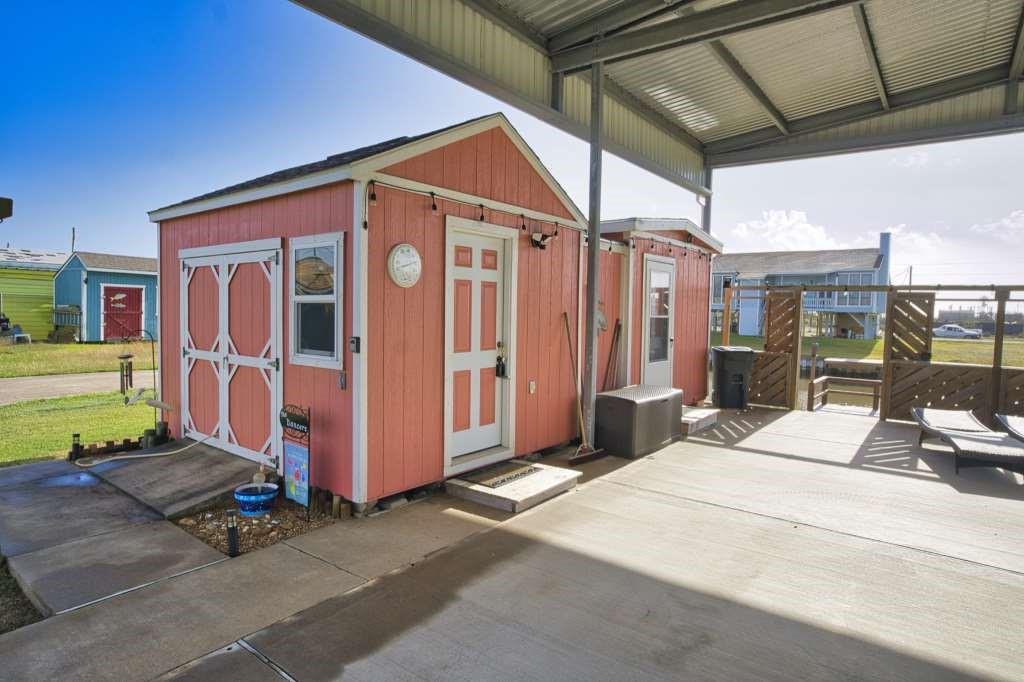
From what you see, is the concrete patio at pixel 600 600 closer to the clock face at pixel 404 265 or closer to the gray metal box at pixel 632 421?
the gray metal box at pixel 632 421

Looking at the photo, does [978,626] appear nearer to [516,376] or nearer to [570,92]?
[516,376]

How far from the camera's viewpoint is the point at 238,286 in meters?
5.21

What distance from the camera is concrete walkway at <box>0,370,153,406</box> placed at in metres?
9.85

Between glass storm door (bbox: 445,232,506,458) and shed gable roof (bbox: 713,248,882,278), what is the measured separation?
34.0 meters

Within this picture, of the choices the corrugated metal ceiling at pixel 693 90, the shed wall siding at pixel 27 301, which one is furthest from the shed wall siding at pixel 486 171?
the shed wall siding at pixel 27 301

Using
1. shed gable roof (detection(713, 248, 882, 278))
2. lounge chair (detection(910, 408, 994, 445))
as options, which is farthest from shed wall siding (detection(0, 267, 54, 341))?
shed gable roof (detection(713, 248, 882, 278))

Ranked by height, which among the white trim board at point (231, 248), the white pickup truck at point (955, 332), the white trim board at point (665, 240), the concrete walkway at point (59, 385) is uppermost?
the white trim board at point (665, 240)

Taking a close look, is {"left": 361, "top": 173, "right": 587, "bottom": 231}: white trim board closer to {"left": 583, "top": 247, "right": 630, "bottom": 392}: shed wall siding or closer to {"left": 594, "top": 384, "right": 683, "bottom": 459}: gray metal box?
{"left": 583, "top": 247, "right": 630, "bottom": 392}: shed wall siding

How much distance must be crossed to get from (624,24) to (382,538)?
5.86 metres

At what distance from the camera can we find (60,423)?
24.5 feet

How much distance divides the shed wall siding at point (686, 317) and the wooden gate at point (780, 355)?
0.92 m

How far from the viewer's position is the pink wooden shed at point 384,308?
4148 mm

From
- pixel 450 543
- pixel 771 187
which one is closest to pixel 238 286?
pixel 450 543

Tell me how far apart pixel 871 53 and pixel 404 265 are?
7.30 m
